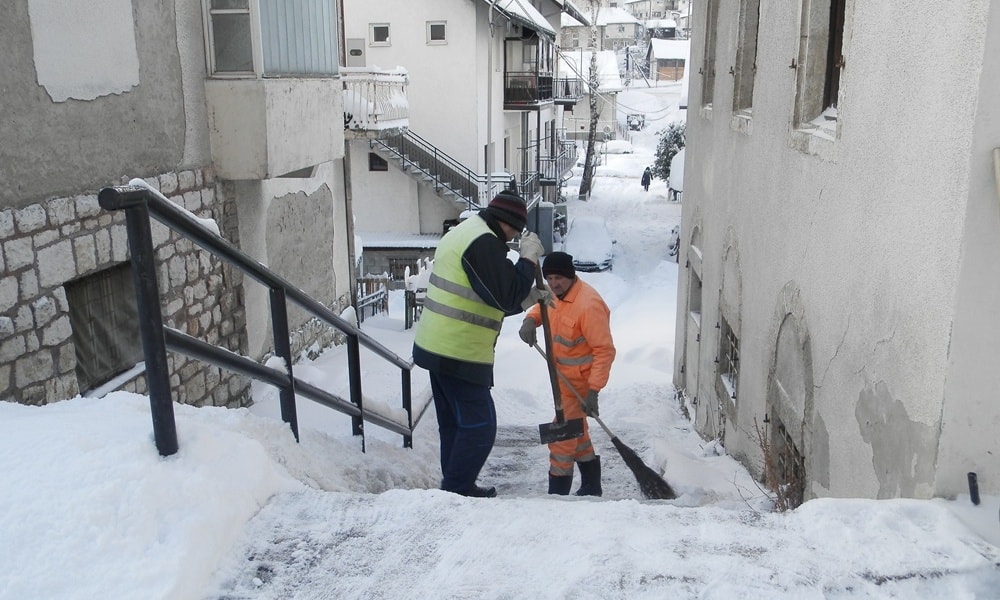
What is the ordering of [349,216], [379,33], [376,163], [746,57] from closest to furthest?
1. [746,57]
2. [349,216]
3. [376,163]
4. [379,33]

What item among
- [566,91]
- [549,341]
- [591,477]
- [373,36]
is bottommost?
[591,477]

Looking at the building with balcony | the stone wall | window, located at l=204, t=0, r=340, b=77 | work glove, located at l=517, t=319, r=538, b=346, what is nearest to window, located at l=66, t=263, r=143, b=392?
the stone wall

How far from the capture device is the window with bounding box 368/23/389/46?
22.8 metres

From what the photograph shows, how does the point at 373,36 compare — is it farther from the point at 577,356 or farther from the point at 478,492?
the point at 478,492

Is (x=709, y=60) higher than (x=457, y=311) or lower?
higher

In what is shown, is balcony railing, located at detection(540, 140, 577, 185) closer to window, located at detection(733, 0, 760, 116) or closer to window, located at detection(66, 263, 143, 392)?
window, located at detection(733, 0, 760, 116)

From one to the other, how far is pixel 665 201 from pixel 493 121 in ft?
42.1

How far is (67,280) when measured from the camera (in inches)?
198

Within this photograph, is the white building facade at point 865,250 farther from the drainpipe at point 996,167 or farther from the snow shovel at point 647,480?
the snow shovel at point 647,480

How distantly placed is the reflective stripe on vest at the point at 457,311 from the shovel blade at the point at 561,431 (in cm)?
95

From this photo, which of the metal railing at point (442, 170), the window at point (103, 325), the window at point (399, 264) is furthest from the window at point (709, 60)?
the window at point (399, 264)

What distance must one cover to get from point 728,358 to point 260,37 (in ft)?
16.2

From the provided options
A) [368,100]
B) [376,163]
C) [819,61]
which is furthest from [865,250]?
[376,163]

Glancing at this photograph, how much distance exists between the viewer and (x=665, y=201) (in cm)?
3503
